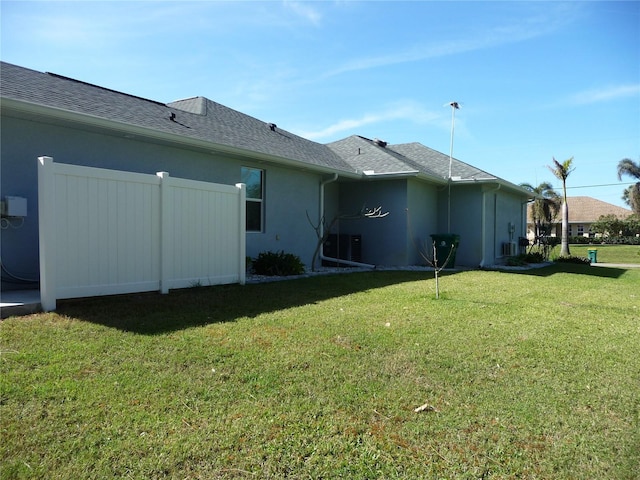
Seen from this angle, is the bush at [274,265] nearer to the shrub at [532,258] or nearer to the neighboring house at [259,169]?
the neighboring house at [259,169]

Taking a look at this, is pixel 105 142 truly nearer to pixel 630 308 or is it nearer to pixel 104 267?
pixel 104 267

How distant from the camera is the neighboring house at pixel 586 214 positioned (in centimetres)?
4653

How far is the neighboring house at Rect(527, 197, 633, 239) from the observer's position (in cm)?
4653

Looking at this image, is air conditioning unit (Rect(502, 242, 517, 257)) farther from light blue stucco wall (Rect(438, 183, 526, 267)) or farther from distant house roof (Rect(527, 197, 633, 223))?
distant house roof (Rect(527, 197, 633, 223))

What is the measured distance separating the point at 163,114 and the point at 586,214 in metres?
51.7

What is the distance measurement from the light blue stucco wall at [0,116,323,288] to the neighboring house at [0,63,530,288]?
0.02m

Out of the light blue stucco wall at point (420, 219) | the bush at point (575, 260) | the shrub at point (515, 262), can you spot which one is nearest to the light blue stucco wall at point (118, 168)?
the light blue stucco wall at point (420, 219)

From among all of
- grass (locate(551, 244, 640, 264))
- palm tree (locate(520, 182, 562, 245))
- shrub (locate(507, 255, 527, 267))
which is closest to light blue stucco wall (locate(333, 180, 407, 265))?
shrub (locate(507, 255, 527, 267))

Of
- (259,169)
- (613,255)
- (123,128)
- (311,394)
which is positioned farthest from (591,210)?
(311,394)

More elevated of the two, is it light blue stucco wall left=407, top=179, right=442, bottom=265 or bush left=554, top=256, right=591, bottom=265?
light blue stucco wall left=407, top=179, right=442, bottom=265

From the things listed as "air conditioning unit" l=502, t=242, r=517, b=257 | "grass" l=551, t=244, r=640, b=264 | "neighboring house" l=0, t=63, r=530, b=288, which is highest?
"neighboring house" l=0, t=63, r=530, b=288

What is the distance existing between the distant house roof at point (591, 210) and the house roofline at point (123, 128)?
4405 cm

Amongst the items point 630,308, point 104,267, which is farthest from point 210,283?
point 630,308

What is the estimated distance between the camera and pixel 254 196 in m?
10.1
